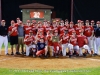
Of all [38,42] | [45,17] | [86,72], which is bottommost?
[86,72]

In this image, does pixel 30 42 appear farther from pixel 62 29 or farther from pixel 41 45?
pixel 62 29

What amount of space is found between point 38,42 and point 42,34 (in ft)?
1.36

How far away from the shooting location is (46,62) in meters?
11.9

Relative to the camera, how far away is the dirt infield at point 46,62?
1098 centimetres

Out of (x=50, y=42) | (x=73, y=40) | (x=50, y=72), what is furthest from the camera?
(x=73, y=40)

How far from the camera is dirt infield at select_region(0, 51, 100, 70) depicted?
10977 mm

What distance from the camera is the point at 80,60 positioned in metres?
12.6

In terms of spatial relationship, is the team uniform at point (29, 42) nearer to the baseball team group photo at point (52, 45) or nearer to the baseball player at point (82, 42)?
the baseball team group photo at point (52, 45)

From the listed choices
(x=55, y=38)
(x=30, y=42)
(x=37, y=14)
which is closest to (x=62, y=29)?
(x=55, y=38)

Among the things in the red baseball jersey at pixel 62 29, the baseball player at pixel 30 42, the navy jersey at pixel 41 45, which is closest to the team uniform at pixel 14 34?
the baseball player at pixel 30 42

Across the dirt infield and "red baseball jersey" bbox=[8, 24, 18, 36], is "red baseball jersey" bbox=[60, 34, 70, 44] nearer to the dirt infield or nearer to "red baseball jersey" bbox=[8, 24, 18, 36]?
the dirt infield

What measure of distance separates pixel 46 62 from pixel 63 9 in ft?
37.7

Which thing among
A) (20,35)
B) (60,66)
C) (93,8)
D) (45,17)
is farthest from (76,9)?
(60,66)

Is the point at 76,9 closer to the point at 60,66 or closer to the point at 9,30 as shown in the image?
the point at 9,30
